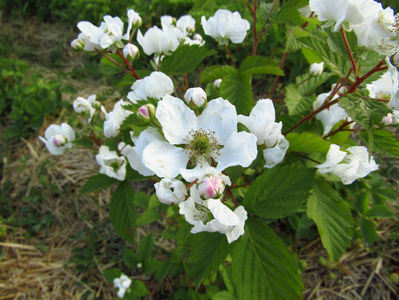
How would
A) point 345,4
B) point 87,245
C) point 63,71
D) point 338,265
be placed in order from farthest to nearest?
point 63,71 → point 87,245 → point 338,265 → point 345,4

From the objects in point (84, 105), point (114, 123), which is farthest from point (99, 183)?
point (84, 105)

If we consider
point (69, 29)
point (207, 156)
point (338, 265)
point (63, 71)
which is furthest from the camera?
point (69, 29)

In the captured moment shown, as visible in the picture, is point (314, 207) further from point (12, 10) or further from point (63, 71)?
point (12, 10)

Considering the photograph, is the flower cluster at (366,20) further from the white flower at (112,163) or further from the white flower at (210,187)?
the white flower at (112,163)

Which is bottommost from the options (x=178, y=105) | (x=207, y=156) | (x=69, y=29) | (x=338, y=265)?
(x=338, y=265)

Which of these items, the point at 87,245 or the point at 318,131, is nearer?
the point at 318,131

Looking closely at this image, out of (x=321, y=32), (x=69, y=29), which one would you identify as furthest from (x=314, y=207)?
(x=69, y=29)

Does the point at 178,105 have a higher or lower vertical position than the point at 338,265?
higher

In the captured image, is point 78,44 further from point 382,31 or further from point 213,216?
point 382,31
